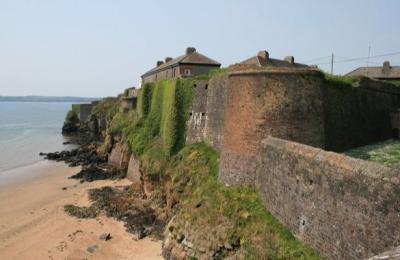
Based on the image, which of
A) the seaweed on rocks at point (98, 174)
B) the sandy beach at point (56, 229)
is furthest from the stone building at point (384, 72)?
the sandy beach at point (56, 229)

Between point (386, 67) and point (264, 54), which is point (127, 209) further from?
point (386, 67)

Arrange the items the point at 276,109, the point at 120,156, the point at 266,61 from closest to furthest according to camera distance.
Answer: the point at 276,109 < the point at 266,61 < the point at 120,156

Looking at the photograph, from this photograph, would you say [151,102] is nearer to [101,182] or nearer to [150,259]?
[101,182]

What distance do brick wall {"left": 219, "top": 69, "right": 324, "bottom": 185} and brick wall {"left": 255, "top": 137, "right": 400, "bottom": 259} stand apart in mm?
1534

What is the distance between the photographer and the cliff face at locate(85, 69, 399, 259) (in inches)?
369

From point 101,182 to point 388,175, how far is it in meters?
26.5

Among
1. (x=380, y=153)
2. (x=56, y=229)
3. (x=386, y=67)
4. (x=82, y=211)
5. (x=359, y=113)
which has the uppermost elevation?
(x=386, y=67)

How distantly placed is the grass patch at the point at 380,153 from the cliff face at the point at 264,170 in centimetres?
101

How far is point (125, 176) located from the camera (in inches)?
1267

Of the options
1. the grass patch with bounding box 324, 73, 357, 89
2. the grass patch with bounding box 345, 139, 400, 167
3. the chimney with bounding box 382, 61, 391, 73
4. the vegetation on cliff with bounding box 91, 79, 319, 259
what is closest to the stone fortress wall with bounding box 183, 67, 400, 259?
the grass patch with bounding box 324, 73, 357, 89

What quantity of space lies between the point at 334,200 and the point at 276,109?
→ 232 inches

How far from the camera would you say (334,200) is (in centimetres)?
952

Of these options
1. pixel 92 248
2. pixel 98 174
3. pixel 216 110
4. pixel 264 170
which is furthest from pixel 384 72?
pixel 92 248

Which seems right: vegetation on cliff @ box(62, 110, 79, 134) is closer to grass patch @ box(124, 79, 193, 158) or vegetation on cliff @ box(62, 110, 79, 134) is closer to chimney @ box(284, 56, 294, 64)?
grass patch @ box(124, 79, 193, 158)
